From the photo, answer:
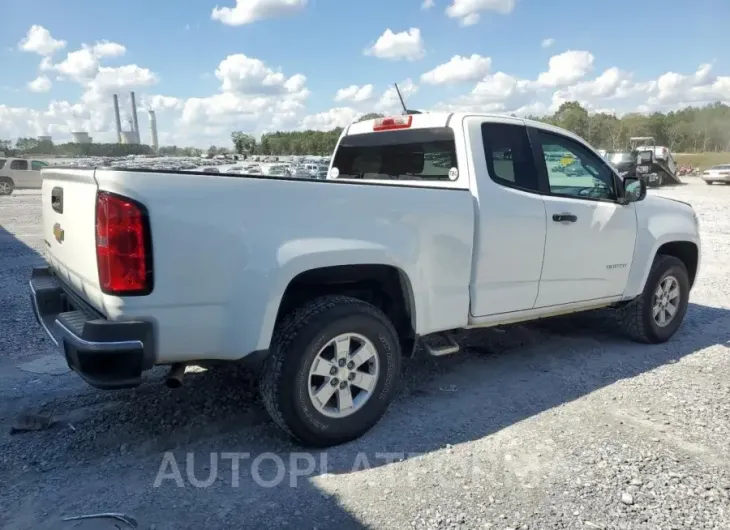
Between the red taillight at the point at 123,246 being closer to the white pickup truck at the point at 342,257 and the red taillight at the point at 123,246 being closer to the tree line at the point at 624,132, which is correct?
the white pickup truck at the point at 342,257

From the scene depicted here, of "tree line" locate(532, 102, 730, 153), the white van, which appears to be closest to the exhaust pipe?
the white van

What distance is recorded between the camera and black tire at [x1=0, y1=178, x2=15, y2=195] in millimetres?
25653

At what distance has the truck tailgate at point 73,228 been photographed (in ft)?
9.27

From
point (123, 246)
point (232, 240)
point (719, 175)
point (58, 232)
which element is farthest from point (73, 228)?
point (719, 175)

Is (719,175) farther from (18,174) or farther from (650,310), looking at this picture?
(18,174)

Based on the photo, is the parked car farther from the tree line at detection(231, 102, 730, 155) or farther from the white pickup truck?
the white pickup truck

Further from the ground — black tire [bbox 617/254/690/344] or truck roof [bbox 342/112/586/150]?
truck roof [bbox 342/112/586/150]

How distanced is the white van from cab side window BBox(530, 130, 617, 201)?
26194 mm

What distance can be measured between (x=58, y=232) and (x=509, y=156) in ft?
9.95

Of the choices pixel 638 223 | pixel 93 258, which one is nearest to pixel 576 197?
pixel 638 223

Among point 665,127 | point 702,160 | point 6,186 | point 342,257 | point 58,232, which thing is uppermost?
point 665,127

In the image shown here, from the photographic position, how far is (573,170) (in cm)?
467

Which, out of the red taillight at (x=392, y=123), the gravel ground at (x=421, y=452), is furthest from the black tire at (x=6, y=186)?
the red taillight at (x=392, y=123)

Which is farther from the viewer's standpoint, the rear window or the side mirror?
the side mirror
